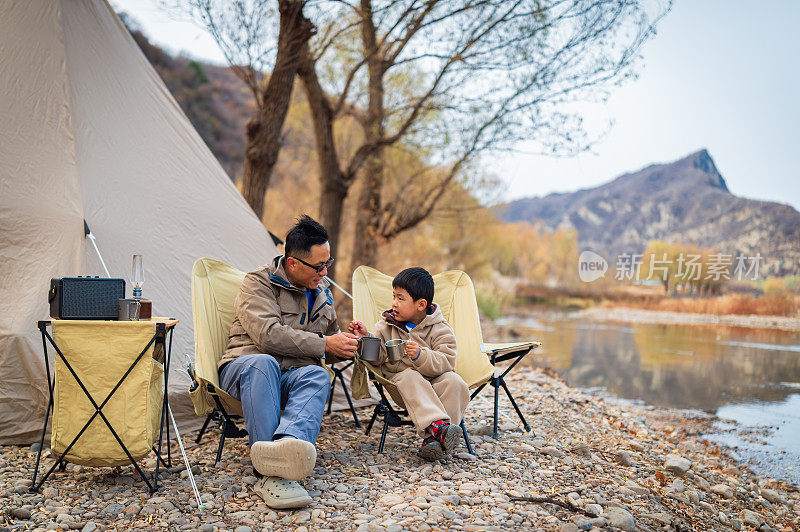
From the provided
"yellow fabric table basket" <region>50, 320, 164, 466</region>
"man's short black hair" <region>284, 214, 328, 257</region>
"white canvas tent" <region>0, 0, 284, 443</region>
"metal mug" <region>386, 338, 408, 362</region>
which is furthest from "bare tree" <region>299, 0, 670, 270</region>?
"yellow fabric table basket" <region>50, 320, 164, 466</region>

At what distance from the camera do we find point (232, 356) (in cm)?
250

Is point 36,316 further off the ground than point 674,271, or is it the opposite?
point 674,271

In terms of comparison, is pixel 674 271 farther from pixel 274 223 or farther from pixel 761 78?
pixel 274 223

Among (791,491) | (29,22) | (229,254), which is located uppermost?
(29,22)

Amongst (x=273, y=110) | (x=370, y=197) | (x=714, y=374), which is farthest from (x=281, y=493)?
(x=714, y=374)

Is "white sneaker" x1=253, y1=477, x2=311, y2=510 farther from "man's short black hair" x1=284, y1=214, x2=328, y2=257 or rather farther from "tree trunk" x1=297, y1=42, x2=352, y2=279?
"tree trunk" x1=297, y1=42, x2=352, y2=279

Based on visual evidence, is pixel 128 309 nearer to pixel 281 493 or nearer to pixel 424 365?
pixel 281 493

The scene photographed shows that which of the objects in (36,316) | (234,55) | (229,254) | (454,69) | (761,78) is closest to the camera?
(36,316)

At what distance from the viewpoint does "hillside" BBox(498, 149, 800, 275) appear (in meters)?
7.17

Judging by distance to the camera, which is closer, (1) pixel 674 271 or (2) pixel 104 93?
(2) pixel 104 93

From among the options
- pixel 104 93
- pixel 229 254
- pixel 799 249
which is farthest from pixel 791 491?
pixel 104 93

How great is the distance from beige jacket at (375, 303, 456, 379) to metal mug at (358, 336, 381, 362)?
13 centimetres

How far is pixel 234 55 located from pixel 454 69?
211 centimetres

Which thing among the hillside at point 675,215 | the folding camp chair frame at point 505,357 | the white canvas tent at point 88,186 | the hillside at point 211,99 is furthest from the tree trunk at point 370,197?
the hillside at point 211,99
